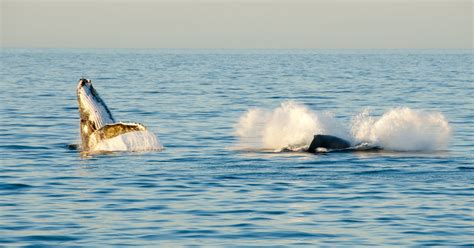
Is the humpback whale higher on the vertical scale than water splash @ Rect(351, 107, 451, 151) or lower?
lower

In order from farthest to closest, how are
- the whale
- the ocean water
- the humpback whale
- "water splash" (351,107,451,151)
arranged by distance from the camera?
"water splash" (351,107,451,151) < the whale < the humpback whale < the ocean water

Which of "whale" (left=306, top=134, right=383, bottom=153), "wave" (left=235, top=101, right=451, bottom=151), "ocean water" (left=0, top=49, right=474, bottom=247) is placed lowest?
"ocean water" (left=0, top=49, right=474, bottom=247)

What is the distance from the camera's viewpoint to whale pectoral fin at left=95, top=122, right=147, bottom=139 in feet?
95.5

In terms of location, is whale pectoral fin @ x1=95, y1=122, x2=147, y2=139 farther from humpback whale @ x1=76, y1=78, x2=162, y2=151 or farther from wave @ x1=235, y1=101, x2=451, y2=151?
wave @ x1=235, y1=101, x2=451, y2=151

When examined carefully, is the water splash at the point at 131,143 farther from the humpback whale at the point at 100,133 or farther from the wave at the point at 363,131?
the wave at the point at 363,131

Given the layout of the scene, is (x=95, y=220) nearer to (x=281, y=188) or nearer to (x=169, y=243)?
(x=169, y=243)

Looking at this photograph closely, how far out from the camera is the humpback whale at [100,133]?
30.2m

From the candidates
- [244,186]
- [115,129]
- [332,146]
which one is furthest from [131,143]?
[244,186]

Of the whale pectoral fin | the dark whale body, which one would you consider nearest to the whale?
the dark whale body

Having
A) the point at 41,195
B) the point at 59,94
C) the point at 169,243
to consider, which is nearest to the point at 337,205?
the point at 169,243

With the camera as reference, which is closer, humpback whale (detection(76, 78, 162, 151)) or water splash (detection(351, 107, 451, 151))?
humpback whale (detection(76, 78, 162, 151))

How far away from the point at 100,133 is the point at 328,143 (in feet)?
22.1

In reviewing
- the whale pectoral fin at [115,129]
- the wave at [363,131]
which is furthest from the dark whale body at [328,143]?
the whale pectoral fin at [115,129]

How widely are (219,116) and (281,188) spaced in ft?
77.5
